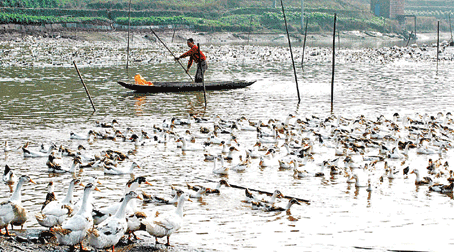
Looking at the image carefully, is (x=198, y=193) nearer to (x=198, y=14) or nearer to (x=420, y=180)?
(x=420, y=180)

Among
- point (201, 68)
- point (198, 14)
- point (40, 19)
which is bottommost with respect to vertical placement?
point (201, 68)

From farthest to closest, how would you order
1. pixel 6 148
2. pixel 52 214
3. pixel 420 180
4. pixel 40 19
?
pixel 40 19 → pixel 6 148 → pixel 420 180 → pixel 52 214

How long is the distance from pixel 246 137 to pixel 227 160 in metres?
3.28

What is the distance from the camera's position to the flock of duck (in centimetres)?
849

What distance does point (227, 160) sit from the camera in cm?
1532

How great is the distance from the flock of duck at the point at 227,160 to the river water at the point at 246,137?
24 cm

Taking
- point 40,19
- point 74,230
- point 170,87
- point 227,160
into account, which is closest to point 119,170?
point 227,160

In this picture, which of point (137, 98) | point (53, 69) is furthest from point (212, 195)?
point (53, 69)

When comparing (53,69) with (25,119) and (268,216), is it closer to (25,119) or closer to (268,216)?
(25,119)

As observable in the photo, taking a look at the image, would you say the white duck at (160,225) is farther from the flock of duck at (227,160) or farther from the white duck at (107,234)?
the white duck at (107,234)

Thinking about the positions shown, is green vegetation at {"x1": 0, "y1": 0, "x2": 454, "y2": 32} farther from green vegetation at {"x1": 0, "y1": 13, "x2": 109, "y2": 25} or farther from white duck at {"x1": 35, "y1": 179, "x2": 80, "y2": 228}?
white duck at {"x1": 35, "y1": 179, "x2": 80, "y2": 228}

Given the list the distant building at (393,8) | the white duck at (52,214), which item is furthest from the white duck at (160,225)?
the distant building at (393,8)

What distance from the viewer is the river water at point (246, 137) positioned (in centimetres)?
977

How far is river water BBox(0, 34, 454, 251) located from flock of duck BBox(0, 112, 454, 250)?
0.24 metres
